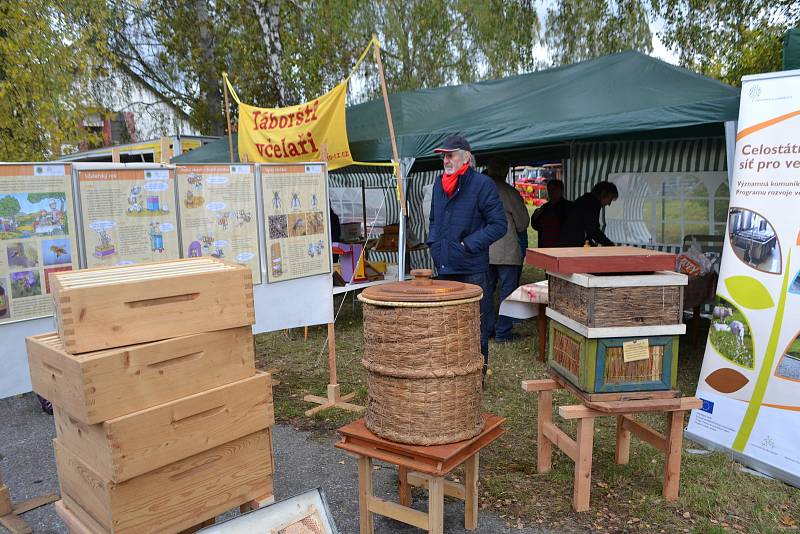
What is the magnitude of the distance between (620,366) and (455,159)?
1819mm

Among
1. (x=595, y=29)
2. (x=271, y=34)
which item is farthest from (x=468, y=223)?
(x=595, y=29)

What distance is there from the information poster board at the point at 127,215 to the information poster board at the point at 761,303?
11.6 ft

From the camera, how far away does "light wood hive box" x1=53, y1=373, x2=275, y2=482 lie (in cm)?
204

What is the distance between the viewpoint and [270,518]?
1.82 meters

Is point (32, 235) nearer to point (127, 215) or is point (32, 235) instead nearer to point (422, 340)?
point (127, 215)

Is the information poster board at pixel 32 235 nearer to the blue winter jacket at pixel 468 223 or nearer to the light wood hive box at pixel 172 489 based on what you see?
the light wood hive box at pixel 172 489

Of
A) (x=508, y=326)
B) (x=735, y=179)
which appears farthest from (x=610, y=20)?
(x=735, y=179)

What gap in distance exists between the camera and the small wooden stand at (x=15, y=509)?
9.96ft

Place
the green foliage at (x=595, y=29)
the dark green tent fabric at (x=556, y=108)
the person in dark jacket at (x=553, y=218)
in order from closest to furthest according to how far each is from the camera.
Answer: the dark green tent fabric at (x=556, y=108) → the person in dark jacket at (x=553, y=218) → the green foliage at (x=595, y=29)

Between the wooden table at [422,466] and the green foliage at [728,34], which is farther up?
the green foliage at [728,34]

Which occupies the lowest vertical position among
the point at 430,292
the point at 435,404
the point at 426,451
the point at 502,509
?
the point at 502,509

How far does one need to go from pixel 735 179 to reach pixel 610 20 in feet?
48.8

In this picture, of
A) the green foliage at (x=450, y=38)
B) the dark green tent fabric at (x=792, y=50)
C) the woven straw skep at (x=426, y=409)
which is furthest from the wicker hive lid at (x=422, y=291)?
the green foliage at (x=450, y=38)

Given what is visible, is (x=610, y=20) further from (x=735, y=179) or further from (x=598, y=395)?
(x=598, y=395)
